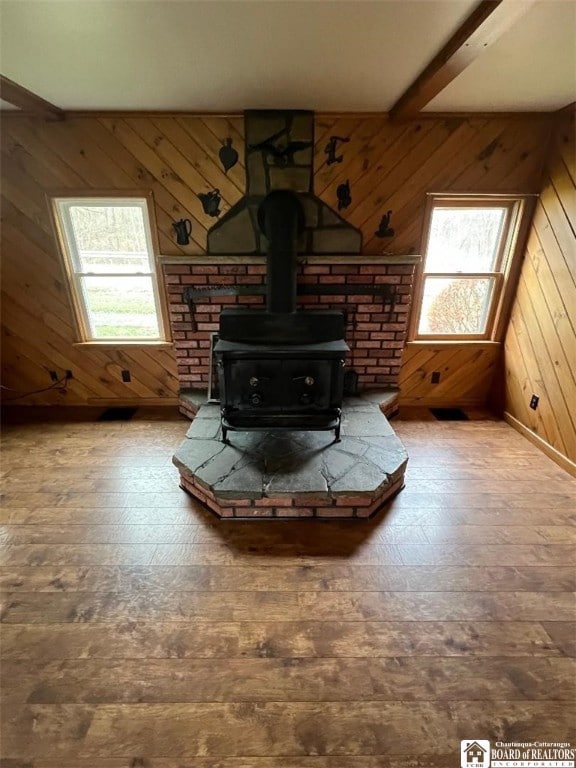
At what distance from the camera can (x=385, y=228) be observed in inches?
105

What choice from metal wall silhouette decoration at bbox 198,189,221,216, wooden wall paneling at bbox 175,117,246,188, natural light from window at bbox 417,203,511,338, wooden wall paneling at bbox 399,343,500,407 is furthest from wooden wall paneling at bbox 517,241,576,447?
metal wall silhouette decoration at bbox 198,189,221,216

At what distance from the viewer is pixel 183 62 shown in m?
1.71

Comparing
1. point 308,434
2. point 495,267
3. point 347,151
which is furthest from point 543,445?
point 347,151

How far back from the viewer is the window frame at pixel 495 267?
8.67 feet

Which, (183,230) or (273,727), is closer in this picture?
(273,727)

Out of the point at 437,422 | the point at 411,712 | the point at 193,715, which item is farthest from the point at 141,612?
the point at 437,422

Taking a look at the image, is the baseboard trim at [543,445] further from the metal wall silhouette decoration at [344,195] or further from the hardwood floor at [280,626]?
the metal wall silhouette decoration at [344,195]

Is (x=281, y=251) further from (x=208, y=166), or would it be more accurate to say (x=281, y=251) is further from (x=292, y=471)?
(x=292, y=471)

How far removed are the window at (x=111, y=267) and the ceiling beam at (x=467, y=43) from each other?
1974 millimetres

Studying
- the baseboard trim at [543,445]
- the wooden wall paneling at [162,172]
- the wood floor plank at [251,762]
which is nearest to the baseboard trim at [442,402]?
the baseboard trim at [543,445]

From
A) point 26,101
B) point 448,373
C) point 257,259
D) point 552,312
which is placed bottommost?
point 448,373

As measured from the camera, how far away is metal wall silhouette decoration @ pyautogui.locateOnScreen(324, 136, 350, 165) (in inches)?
96.3

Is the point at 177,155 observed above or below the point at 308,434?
above

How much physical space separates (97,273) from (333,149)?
206 centimetres
